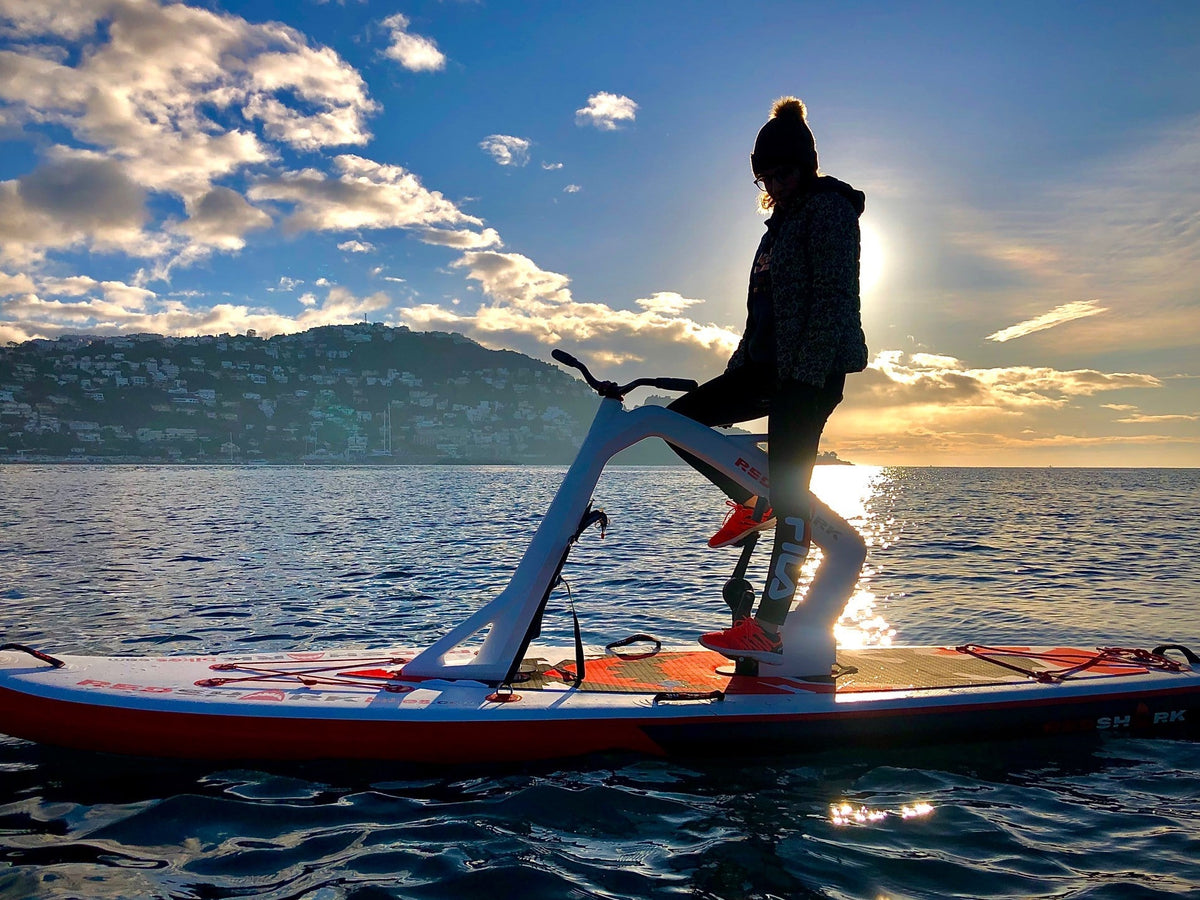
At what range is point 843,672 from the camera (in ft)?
18.7

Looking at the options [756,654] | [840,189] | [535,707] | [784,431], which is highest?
[840,189]

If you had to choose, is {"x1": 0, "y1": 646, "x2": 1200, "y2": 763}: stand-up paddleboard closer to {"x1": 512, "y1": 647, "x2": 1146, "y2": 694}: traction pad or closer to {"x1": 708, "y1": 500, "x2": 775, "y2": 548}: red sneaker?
{"x1": 512, "y1": 647, "x2": 1146, "y2": 694}: traction pad

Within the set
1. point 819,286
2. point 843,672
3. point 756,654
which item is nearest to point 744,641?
point 756,654

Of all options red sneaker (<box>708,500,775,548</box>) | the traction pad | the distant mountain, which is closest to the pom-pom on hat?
red sneaker (<box>708,500,775,548</box>)

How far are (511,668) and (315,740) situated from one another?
49.7 inches

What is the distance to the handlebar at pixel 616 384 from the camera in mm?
5247

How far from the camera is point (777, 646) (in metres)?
5.31

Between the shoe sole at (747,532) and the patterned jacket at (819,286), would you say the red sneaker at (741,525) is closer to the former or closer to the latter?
the shoe sole at (747,532)

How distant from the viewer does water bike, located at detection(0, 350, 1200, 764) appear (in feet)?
15.1

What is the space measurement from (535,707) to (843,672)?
2.36 m

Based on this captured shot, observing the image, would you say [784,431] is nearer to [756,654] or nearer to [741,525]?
[741,525]

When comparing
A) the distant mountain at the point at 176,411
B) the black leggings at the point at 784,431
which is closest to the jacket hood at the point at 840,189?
the black leggings at the point at 784,431

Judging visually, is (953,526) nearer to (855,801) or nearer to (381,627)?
(381,627)

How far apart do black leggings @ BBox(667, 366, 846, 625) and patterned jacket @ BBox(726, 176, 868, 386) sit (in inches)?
6.4
